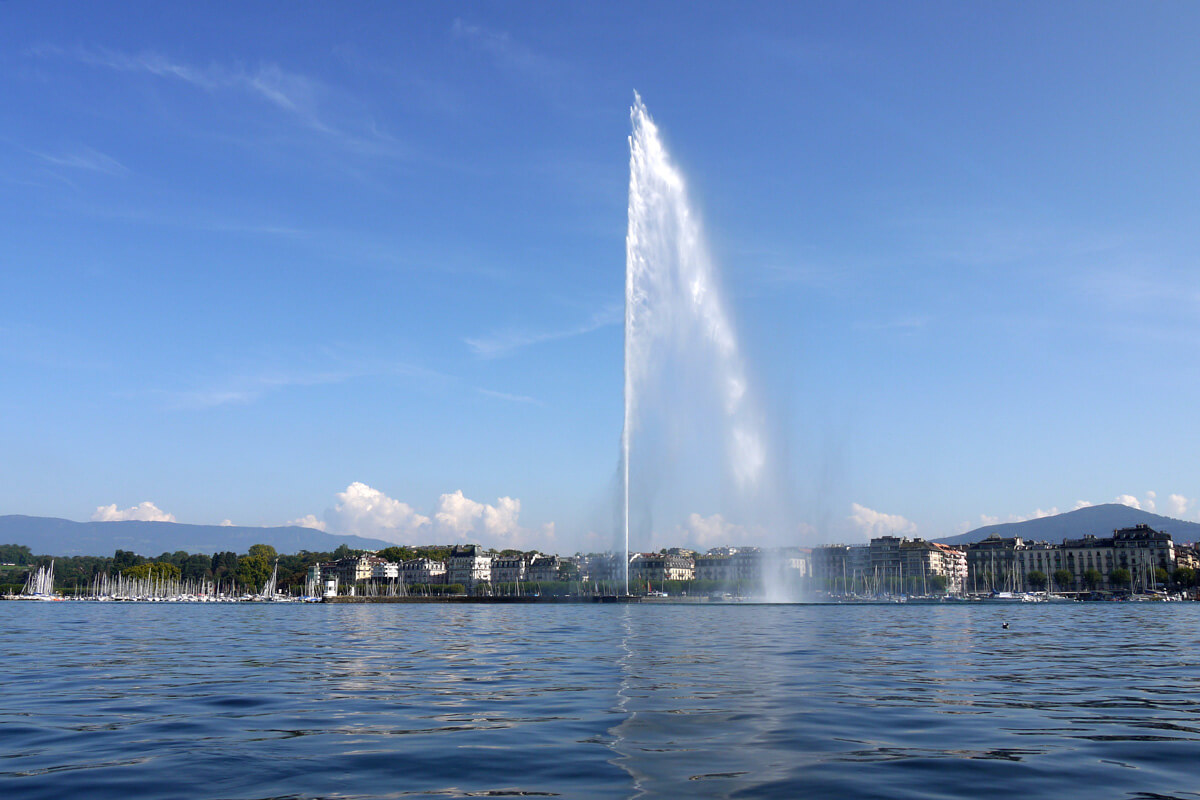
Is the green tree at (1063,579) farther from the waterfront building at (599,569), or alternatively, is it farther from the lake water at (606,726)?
the lake water at (606,726)

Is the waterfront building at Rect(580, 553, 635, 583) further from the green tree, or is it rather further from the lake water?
the lake water

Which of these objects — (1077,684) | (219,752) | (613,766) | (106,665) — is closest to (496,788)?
(613,766)

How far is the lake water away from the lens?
1008 cm

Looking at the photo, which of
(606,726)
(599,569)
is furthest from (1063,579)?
(606,726)

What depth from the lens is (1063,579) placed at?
184 m

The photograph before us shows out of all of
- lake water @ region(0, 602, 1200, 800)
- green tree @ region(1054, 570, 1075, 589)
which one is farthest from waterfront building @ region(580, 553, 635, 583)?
lake water @ region(0, 602, 1200, 800)

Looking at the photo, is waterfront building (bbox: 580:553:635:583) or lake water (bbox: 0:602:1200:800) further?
waterfront building (bbox: 580:553:635:583)

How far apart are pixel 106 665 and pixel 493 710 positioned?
15.9 m

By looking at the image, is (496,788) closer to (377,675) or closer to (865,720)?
(865,720)

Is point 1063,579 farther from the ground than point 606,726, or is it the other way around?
point 606,726

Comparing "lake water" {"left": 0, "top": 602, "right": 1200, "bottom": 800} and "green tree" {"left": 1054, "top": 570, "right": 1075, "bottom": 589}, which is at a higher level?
"lake water" {"left": 0, "top": 602, "right": 1200, "bottom": 800}

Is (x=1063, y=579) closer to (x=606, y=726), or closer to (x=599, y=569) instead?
(x=599, y=569)

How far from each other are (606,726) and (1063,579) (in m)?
197

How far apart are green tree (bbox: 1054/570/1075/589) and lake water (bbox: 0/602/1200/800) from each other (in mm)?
175716
